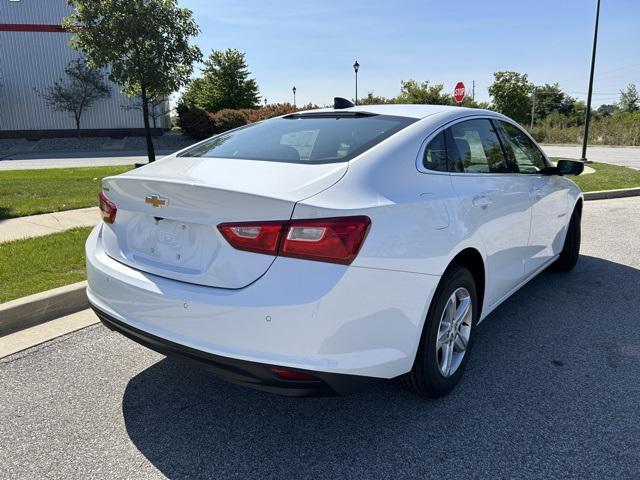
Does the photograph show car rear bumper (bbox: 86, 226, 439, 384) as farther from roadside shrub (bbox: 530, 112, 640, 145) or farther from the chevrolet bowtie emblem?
roadside shrub (bbox: 530, 112, 640, 145)

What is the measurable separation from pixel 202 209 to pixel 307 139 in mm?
1019

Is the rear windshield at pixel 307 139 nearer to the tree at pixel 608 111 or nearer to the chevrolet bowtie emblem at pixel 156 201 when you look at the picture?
the chevrolet bowtie emblem at pixel 156 201

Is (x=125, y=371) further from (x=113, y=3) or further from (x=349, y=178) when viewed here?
(x=113, y=3)

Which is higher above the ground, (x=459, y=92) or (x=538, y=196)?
(x=459, y=92)

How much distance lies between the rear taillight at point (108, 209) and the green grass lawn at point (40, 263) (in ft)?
5.65

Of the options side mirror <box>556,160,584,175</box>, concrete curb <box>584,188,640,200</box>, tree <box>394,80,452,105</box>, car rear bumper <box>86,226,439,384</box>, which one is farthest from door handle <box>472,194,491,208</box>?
tree <box>394,80,452,105</box>

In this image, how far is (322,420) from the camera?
280 cm

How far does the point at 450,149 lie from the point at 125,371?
8.12 ft

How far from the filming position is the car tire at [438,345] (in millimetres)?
2684

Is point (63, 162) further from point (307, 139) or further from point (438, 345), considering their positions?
point (438, 345)

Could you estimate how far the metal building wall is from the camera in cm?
3419

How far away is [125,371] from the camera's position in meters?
3.32

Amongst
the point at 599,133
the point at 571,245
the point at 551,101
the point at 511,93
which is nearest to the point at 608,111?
the point at 551,101

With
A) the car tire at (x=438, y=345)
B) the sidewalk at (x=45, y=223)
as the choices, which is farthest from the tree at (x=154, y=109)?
the car tire at (x=438, y=345)
